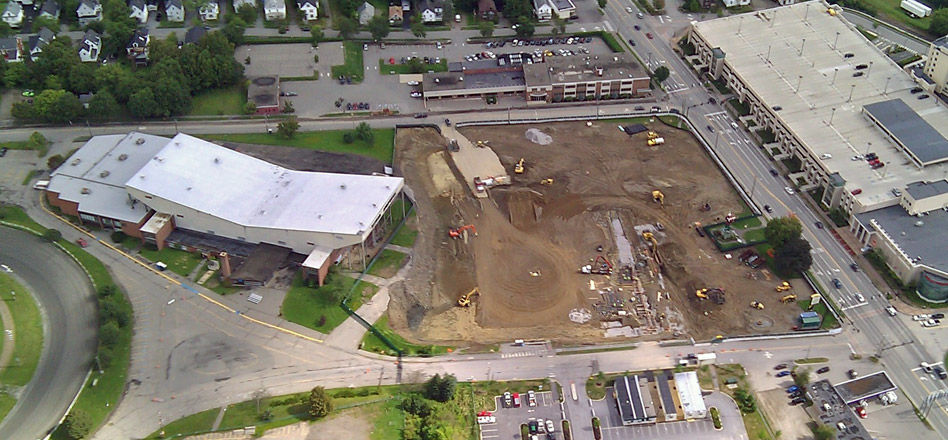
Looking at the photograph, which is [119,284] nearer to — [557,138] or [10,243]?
[10,243]

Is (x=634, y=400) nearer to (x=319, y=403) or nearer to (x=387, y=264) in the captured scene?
(x=319, y=403)

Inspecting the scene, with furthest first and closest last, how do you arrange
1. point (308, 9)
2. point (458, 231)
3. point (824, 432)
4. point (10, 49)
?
point (308, 9) → point (10, 49) → point (458, 231) → point (824, 432)

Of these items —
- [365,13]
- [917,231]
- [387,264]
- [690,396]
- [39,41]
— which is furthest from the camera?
[365,13]

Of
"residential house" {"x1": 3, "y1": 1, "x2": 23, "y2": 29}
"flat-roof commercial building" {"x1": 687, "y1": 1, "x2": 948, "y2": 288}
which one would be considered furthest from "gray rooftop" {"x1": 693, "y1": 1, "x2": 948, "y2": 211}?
"residential house" {"x1": 3, "y1": 1, "x2": 23, "y2": 29}

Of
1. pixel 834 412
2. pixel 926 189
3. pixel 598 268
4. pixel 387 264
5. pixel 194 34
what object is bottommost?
pixel 834 412

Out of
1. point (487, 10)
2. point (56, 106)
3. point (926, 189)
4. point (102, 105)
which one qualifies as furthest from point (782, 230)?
point (56, 106)

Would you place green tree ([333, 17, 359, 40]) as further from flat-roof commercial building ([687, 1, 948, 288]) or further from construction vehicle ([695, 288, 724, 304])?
construction vehicle ([695, 288, 724, 304])

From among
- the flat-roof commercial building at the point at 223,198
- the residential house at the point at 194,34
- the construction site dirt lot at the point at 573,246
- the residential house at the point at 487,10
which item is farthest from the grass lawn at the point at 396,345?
the residential house at the point at 487,10
